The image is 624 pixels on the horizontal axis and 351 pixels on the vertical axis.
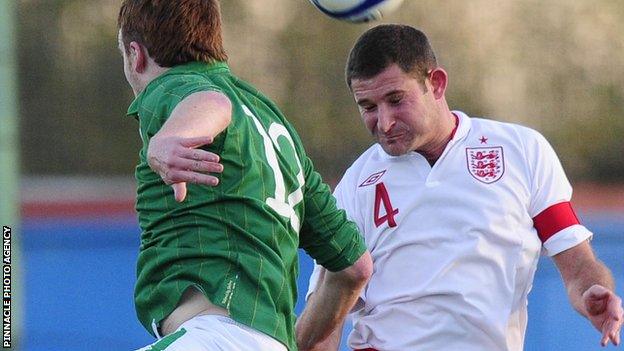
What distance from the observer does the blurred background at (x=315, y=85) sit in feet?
25.1

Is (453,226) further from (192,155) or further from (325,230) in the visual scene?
(192,155)

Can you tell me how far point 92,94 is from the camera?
788 centimetres

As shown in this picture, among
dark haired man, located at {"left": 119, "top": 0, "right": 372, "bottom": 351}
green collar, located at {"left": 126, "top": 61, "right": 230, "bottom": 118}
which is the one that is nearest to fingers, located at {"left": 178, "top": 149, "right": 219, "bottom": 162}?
dark haired man, located at {"left": 119, "top": 0, "right": 372, "bottom": 351}

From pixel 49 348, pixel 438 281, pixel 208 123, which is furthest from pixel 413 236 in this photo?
pixel 49 348

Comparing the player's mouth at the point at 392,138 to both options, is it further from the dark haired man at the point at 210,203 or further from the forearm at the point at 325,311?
the dark haired man at the point at 210,203

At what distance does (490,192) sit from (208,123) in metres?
1.52

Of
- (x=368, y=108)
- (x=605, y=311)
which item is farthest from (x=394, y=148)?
(x=605, y=311)

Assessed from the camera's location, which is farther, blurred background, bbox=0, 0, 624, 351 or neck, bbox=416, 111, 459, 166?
blurred background, bbox=0, 0, 624, 351

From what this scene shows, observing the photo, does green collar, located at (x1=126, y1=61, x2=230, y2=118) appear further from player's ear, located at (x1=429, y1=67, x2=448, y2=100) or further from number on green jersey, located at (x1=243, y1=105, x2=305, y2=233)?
player's ear, located at (x1=429, y1=67, x2=448, y2=100)

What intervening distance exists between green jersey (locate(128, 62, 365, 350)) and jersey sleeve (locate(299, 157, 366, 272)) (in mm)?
187

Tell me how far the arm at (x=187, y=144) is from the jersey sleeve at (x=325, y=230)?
1.92 ft

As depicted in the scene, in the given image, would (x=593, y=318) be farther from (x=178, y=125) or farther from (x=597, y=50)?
(x=597, y=50)

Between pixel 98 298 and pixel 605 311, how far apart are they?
3.76 m

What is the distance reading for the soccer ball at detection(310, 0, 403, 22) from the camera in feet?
13.5
